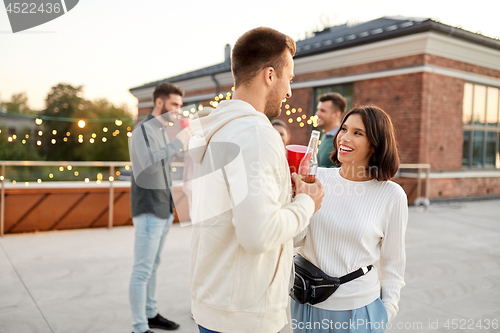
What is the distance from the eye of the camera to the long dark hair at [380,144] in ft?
6.11

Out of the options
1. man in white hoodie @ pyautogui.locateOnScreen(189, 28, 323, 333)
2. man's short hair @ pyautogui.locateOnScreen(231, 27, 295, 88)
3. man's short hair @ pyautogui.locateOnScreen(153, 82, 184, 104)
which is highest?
man's short hair @ pyautogui.locateOnScreen(153, 82, 184, 104)

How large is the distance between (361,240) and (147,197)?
1.74 metres

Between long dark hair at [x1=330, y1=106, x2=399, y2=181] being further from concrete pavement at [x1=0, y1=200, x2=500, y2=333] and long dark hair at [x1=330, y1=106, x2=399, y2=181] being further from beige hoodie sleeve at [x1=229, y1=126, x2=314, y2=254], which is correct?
concrete pavement at [x1=0, y1=200, x2=500, y2=333]

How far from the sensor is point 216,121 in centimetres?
136

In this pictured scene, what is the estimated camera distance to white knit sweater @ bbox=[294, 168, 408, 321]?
175 centimetres

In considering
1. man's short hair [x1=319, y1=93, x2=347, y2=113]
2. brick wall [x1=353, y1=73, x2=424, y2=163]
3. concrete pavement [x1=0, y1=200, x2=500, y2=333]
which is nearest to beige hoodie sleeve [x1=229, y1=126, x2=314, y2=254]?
concrete pavement [x1=0, y1=200, x2=500, y2=333]

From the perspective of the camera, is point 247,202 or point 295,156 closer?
point 247,202

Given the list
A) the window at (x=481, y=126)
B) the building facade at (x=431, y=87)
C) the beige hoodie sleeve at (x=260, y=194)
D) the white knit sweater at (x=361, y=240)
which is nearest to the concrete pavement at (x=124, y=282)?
the white knit sweater at (x=361, y=240)

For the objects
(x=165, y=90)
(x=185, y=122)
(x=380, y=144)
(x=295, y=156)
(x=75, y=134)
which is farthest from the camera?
(x=75, y=134)

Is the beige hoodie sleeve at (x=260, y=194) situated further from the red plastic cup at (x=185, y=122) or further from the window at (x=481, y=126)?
the window at (x=481, y=126)

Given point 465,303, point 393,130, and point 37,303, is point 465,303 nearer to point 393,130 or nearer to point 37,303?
point 393,130

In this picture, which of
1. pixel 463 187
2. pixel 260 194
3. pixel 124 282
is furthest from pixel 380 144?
pixel 463 187

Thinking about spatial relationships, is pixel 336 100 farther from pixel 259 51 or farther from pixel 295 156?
pixel 259 51

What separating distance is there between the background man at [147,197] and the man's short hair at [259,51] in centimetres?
156
